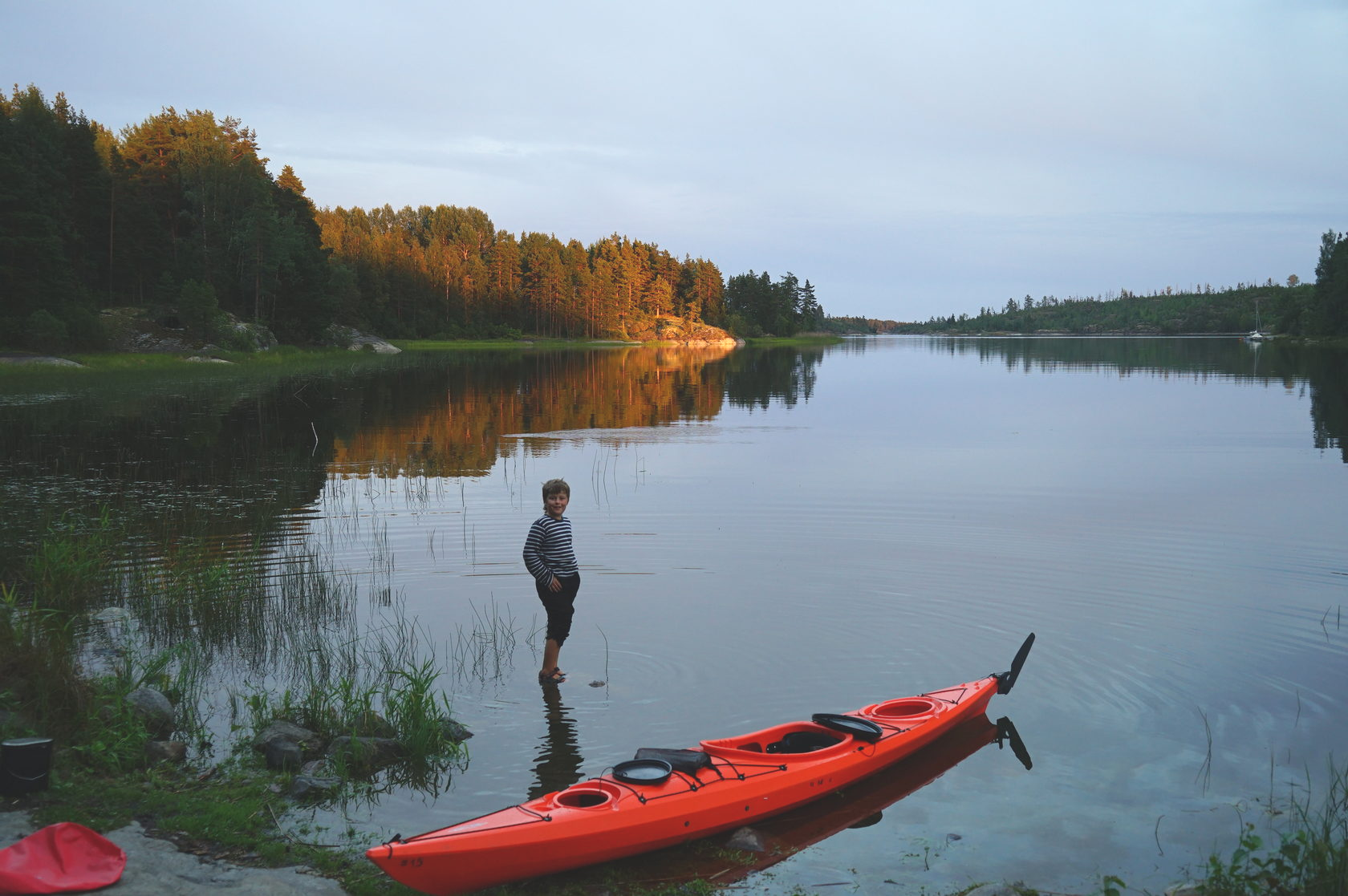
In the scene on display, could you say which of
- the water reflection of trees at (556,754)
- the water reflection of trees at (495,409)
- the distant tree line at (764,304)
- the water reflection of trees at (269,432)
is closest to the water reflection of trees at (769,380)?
the water reflection of trees at (269,432)

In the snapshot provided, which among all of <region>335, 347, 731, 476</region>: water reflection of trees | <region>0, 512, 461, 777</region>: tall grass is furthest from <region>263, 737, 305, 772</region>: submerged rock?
<region>335, 347, 731, 476</region>: water reflection of trees

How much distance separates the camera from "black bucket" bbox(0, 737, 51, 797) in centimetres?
582

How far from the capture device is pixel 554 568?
29.0ft

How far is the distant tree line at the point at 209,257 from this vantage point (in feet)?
167

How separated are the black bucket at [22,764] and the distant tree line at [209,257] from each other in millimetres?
49024

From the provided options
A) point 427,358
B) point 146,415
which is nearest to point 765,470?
point 146,415

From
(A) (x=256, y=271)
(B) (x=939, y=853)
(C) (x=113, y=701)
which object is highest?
(A) (x=256, y=271)

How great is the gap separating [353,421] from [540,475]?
1237cm

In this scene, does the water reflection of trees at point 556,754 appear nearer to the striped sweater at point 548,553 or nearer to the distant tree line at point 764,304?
the striped sweater at point 548,553

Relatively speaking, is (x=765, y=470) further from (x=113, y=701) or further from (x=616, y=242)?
(x=616, y=242)

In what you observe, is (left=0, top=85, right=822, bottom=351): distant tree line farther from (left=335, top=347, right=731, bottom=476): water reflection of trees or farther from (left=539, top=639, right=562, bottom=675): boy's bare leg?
(left=539, top=639, right=562, bottom=675): boy's bare leg

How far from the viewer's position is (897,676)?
934cm

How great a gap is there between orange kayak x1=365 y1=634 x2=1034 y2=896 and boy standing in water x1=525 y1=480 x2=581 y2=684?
247 centimetres

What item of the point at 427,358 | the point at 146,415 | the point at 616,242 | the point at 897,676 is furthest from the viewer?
the point at 616,242
